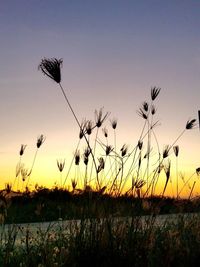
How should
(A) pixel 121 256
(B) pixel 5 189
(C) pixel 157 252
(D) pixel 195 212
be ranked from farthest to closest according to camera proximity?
(D) pixel 195 212 < (C) pixel 157 252 < (A) pixel 121 256 < (B) pixel 5 189

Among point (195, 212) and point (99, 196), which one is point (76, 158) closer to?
point (99, 196)

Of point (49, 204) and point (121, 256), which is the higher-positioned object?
point (49, 204)

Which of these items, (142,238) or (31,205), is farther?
(31,205)

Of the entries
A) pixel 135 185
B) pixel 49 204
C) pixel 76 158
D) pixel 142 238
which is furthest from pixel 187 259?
pixel 49 204

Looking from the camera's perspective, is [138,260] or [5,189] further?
[138,260]

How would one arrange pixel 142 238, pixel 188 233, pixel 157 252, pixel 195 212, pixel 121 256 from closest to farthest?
pixel 121 256 → pixel 142 238 → pixel 157 252 → pixel 188 233 → pixel 195 212

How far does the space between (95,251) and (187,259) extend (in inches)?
36.4

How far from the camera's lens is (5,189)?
478 cm

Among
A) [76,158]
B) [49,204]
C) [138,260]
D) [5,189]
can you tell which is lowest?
[138,260]

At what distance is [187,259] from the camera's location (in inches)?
225

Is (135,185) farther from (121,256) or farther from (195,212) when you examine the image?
(195,212)

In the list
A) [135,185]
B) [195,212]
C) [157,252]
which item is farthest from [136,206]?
[195,212]

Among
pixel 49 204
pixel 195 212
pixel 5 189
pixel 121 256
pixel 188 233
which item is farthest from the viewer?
pixel 49 204

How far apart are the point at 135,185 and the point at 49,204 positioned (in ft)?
41.8
